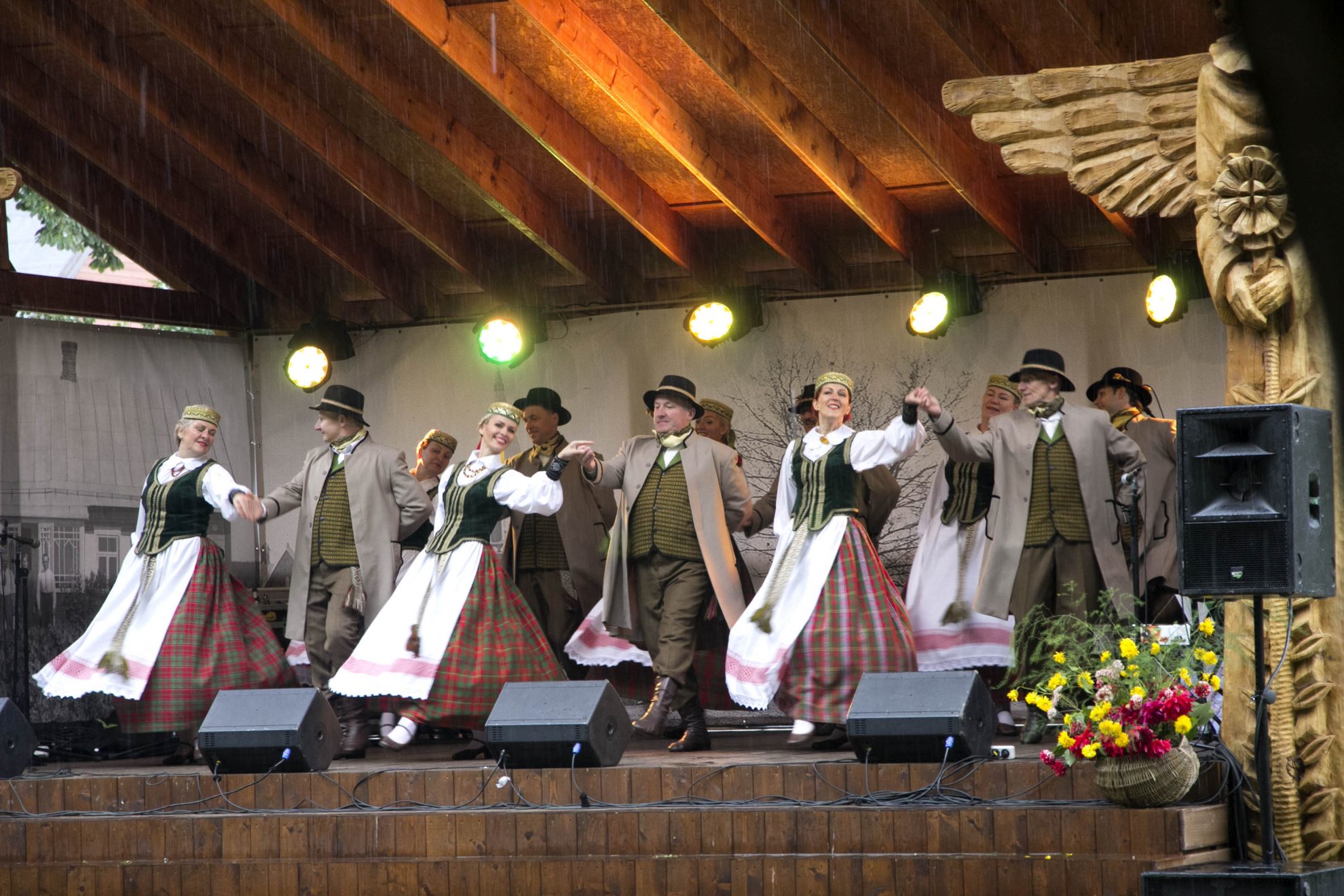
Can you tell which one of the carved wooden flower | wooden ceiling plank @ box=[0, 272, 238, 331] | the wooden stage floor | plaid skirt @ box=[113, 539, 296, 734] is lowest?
the wooden stage floor

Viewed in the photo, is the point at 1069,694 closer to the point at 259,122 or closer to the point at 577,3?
the point at 577,3

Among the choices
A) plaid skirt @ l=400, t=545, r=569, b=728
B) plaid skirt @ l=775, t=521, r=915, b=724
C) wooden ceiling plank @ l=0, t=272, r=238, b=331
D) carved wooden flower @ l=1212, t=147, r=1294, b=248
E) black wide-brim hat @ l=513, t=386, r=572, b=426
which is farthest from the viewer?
wooden ceiling plank @ l=0, t=272, r=238, b=331

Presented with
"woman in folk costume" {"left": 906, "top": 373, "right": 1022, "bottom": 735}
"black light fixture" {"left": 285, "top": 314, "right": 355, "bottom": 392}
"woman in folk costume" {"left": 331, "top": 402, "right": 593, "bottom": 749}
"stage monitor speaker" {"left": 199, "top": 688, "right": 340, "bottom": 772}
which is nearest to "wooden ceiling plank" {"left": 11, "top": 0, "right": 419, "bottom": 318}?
"black light fixture" {"left": 285, "top": 314, "right": 355, "bottom": 392}

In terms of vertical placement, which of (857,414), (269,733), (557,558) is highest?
(857,414)

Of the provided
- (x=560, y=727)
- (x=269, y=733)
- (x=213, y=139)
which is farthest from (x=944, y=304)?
(x=269, y=733)

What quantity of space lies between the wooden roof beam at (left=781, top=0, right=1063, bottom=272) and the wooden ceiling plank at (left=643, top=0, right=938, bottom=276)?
30 centimetres

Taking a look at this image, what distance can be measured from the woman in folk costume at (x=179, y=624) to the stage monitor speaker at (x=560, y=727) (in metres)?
1.40

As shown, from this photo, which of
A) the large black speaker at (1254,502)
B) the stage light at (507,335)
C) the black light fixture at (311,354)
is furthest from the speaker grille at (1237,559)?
the black light fixture at (311,354)

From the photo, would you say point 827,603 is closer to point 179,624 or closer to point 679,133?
point 179,624

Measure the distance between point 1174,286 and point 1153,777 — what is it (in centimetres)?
422

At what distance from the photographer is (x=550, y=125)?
7.54 m

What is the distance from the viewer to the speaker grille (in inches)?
144

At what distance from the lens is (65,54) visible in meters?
8.14

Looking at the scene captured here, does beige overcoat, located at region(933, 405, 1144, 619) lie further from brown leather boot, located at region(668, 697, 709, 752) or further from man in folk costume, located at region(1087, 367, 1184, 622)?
brown leather boot, located at region(668, 697, 709, 752)
